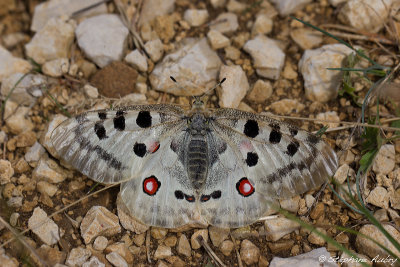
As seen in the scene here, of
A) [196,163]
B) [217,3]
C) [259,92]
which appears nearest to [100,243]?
[196,163]

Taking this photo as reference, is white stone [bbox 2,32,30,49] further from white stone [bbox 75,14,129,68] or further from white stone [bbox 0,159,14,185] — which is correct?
white stone [bbox 0,159,14,185]

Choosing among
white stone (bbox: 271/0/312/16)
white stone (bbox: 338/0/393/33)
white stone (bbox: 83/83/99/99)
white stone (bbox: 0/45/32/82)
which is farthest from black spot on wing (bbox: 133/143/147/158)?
white stone (bbox: 338/0/393/33)

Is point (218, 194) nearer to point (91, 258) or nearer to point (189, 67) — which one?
point (91, 258)

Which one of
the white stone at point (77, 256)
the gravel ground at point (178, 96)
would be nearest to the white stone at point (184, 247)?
the gravel ground at point (178, 96)

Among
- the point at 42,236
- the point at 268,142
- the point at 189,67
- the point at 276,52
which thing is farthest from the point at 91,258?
the point at 276,52

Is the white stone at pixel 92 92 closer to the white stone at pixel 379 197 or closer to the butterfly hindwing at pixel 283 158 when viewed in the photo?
the butterfly hindwing at pixel 283 158

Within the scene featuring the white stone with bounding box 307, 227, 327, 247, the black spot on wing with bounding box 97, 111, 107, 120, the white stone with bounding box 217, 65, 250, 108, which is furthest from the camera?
the white stone with bounding box 217, 65, 250, 108
